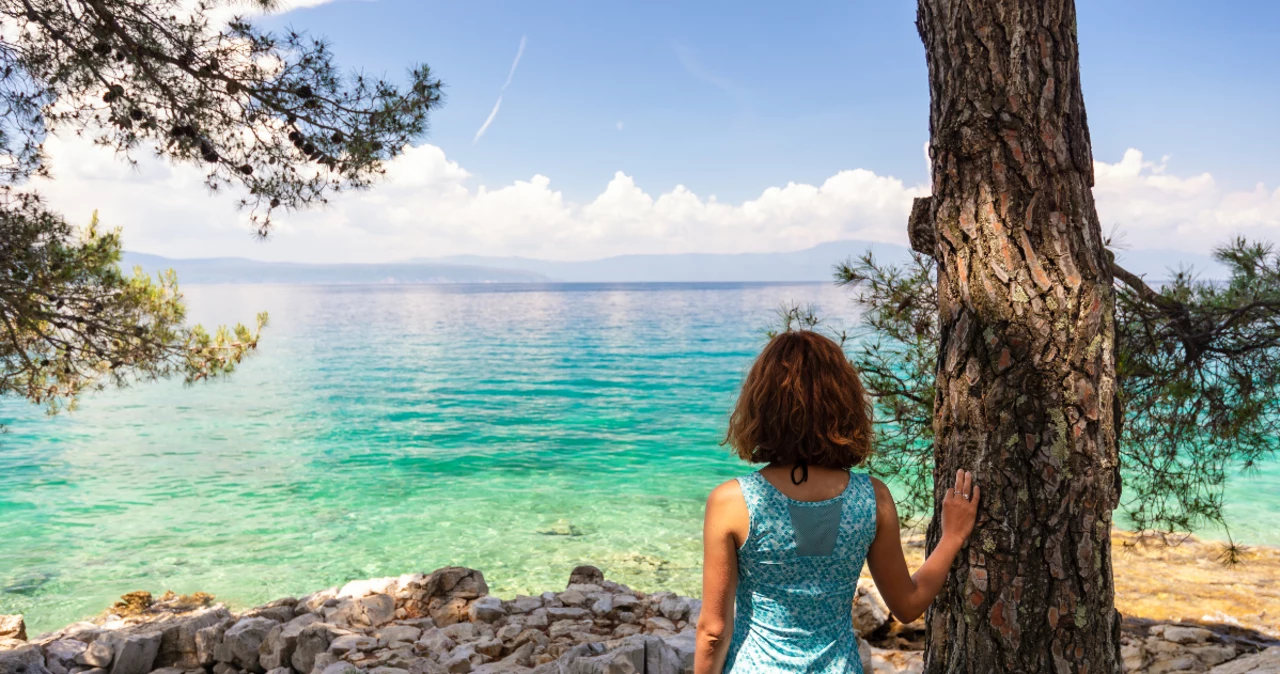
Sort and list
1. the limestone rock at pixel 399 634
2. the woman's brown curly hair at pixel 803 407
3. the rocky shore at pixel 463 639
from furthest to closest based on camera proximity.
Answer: the limestone rock at pixel 399 634
the rocky shore at pixel 463 639
the woman's brown curly hair at pixel 803 407

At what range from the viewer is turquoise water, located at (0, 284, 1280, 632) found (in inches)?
386

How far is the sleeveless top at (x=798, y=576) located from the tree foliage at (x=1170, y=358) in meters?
2.71

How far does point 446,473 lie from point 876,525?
46.5 ft

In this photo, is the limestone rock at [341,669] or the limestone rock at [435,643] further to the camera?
the limestone rock at [435,643]

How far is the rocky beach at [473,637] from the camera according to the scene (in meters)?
4.66

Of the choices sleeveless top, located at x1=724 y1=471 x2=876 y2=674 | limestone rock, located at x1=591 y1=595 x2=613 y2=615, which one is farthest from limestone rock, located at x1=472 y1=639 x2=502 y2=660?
sleeveless top, located at x1=724 y1=471 x2=876 y2=674

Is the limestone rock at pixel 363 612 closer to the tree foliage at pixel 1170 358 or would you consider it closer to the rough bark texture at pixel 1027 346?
the tree foliage at pixel 1170 358

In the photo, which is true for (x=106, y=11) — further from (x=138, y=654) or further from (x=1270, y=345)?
(x=1270, y=345)

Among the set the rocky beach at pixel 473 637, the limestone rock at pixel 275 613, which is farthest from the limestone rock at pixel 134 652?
the limestone rock at pixel 275 613

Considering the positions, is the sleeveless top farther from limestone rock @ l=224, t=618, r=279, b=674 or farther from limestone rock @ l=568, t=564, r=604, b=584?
limestone rock @ l=568, t=564, r=604, b=584

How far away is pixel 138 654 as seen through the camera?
532 cm

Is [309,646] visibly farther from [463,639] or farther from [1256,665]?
[1256,665]

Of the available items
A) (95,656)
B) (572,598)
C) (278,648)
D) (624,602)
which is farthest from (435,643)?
(95,656)

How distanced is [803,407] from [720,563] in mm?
440
